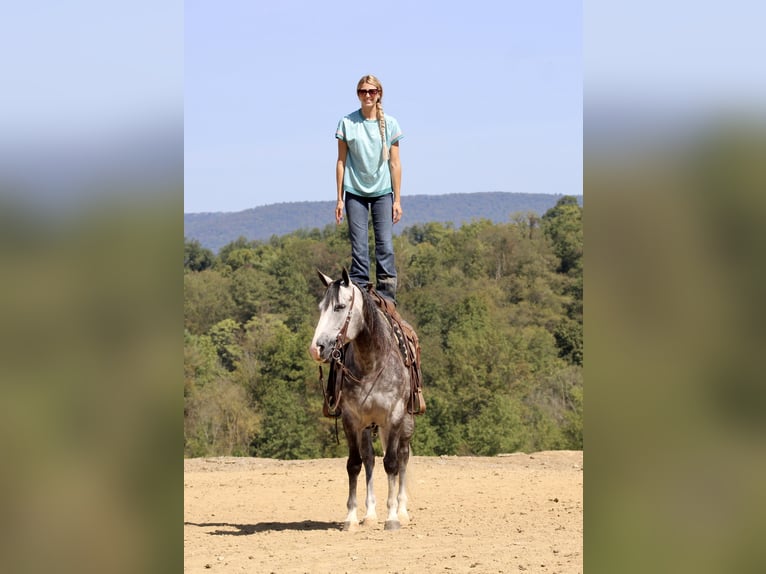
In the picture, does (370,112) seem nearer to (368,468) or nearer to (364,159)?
(364,159)

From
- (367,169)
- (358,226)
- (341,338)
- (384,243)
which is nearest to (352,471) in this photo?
(341,338)

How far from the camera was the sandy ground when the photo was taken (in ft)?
26.6

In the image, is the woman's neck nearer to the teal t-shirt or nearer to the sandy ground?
the teal t-shirt

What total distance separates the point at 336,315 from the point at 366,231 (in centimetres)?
114

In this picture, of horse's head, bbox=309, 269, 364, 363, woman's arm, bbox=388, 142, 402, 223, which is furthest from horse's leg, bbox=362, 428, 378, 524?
woman's arm, bbox=388, 142, 402, 223

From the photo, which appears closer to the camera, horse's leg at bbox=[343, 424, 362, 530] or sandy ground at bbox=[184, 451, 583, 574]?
sandy ground at bbox=[184, 451, 583, 574]

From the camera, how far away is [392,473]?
33.2ft

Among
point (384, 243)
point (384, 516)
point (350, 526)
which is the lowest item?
point (384, 516)

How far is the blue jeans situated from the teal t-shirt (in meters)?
0.09

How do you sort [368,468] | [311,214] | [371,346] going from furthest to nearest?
[311,214] → [368,468] → [371,346]

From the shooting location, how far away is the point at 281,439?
3909 centimetres

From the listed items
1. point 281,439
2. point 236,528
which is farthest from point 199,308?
point 236,528
